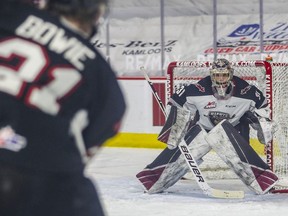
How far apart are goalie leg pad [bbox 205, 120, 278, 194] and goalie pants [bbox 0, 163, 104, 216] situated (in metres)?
4.52

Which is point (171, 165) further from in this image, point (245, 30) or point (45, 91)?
point (245, 30)

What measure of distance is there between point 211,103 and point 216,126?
0.25 m

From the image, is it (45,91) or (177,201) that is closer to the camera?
(45,91)

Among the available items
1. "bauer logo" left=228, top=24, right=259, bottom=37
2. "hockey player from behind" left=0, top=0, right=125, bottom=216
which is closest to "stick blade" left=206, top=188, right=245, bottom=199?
"hockey player from behind" left=0, top=0, right=125, bottom=216

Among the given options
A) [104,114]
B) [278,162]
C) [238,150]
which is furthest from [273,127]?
[104,114]

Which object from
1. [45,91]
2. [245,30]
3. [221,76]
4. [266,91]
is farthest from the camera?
[245,30]

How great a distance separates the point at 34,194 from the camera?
154 centimetres

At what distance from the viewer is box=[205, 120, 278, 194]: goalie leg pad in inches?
237

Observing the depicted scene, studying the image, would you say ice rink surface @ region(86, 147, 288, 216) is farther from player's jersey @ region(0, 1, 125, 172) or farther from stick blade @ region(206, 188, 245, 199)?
player's jersey @ region(0, 1, 125, 172)

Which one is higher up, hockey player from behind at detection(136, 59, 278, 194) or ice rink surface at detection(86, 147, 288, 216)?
hockey player from behind at detection(136, 59, 278, 194)

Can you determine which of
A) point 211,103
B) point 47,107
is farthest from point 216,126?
point 47,107

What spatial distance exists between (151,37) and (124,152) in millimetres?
4335

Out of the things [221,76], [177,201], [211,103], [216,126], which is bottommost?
[177,201]

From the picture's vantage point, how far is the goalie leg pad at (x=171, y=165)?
6.21m
